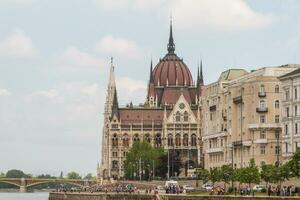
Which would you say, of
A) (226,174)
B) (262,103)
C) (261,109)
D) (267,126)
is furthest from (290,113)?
(262,103)

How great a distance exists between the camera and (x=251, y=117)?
497 feet

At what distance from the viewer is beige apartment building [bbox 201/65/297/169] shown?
14975 centimetres

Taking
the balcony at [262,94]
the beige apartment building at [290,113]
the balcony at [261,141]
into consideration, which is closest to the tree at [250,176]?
the beige apartment building at [290,113]

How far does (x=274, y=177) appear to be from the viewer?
11531cm

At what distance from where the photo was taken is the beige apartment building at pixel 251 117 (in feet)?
491

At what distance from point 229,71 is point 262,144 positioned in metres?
26.4

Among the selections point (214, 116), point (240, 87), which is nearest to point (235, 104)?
point (240, 87)

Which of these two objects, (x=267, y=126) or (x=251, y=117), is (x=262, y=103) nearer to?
(x=251, y=117)

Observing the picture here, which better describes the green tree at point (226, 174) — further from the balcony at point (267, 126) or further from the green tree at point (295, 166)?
the green tree at point (295, 166)

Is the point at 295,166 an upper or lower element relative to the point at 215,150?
lower

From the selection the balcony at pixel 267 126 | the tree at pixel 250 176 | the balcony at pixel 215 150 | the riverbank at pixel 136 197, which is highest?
the balcony at pixel 267 126

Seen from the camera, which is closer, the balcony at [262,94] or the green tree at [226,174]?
the green tree at [226,174]

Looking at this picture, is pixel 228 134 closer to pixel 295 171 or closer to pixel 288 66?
pixel 288 66

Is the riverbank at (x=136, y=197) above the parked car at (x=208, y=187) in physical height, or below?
below
